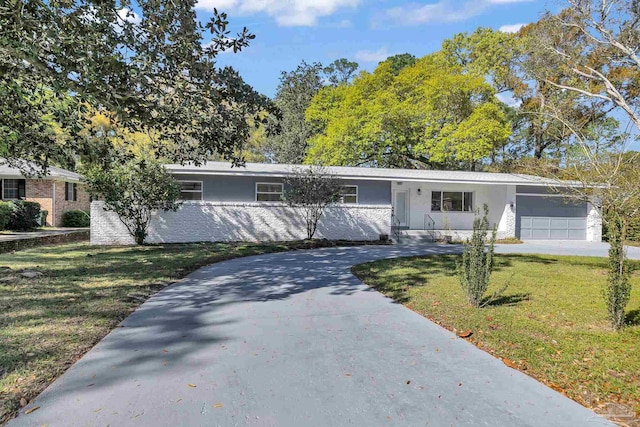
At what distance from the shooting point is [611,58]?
43.6 ft

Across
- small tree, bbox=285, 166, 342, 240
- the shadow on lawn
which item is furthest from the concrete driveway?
small tree, bbox=285, 166, 342, 240

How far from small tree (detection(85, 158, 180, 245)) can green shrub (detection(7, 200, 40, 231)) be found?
849 centimetres

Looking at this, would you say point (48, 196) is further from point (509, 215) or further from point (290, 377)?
point (509, 215)

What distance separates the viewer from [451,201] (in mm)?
19734

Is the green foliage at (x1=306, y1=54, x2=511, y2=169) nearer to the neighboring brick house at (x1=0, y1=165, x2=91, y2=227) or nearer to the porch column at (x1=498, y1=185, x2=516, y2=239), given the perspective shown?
the porch column at (x1=498, y1=185, x2=516, y2=239)

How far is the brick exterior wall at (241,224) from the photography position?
1436cm

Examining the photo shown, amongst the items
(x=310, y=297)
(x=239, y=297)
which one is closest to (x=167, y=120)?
(x=239, y=297)

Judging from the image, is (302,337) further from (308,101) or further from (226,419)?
(308,101)

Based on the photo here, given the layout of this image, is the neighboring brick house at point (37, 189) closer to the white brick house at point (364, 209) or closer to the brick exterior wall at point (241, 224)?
the brick exterior wall at point (241, 224)

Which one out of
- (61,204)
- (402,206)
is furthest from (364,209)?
(61,204)

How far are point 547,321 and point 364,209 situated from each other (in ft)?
38.2

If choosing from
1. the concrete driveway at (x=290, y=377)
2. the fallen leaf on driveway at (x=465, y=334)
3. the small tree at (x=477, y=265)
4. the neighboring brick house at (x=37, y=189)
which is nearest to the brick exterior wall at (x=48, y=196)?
the neighboring brick house at (x=37, y=189)

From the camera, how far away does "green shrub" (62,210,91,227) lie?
72.4 ft

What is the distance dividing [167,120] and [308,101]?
26647 millimetres
